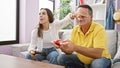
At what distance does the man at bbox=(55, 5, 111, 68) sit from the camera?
1718 millimetres

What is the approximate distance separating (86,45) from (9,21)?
190 centimetres

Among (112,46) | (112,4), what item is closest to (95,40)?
(112,46)

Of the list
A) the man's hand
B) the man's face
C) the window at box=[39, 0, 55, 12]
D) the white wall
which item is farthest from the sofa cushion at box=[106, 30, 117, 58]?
the window at box=[39, 0, 55, 12]

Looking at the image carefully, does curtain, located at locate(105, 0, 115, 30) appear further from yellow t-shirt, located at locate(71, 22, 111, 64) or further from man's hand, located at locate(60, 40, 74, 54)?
man's hand, located at locate(60, 40, 74, 54)

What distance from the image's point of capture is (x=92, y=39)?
1887mm

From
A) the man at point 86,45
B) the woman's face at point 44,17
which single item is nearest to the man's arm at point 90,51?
the man at point 86,45

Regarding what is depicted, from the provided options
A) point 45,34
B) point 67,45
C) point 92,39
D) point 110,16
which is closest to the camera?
point 67,45

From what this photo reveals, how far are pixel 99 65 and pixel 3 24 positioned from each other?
2079 millimetres

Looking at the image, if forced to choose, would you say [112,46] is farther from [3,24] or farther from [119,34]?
[3,24]

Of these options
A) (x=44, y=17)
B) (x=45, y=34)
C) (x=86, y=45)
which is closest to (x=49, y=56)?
(x=45, y=34)

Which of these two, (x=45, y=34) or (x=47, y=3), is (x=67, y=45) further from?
(x=47, y=3)

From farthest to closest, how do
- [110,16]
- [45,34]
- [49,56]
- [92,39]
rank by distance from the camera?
[110,16], [45,34], [49,56], [92,39]

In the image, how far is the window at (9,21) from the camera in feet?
10.9

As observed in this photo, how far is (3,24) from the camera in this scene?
132 inches
